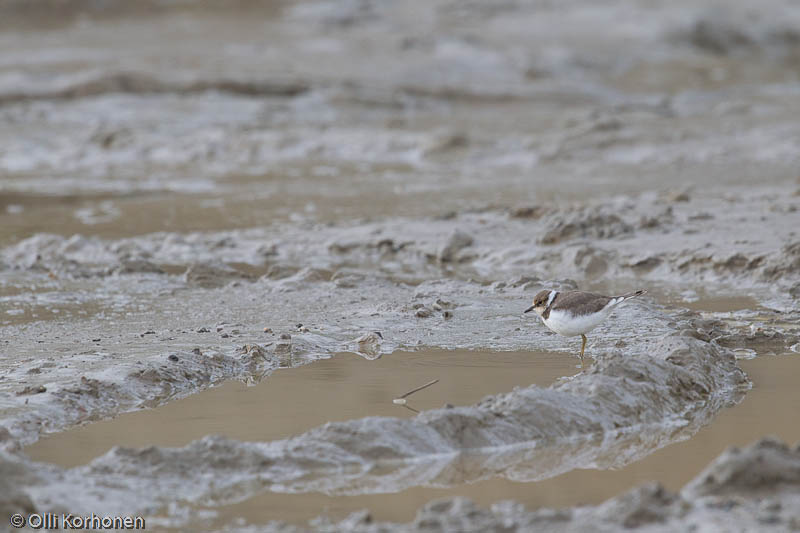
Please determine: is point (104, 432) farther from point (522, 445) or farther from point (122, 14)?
point (122, 14)

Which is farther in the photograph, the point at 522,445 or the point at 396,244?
the point at 396,244

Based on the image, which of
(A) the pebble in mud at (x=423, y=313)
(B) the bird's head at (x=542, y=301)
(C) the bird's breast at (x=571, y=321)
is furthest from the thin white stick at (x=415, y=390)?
(A) the pebble in mud at (x=423, y=313)

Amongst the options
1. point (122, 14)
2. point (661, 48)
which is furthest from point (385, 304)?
point (122, 14)

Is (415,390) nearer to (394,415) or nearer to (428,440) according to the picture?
(394,415)

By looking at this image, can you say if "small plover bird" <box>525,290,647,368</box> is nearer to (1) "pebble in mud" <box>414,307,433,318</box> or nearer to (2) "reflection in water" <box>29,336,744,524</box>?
(2) "reflection in water" <box>29,336,744,524</box>

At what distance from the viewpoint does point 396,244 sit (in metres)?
9.45

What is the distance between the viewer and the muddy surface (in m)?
4.24

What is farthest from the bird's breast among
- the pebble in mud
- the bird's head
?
the pebble in mud

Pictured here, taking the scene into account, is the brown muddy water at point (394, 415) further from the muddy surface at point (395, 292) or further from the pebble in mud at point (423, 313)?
the pebble in mud at point (423, 313)

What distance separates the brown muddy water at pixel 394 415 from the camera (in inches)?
161

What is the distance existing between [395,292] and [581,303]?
220cm

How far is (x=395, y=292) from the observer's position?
7688 mm

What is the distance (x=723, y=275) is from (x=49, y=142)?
13.3 meters

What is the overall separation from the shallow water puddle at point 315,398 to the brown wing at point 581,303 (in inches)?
13.5
